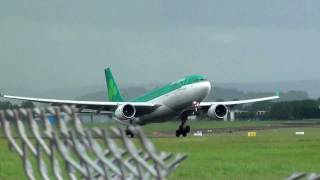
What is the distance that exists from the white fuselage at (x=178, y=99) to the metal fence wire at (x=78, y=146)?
45188mm

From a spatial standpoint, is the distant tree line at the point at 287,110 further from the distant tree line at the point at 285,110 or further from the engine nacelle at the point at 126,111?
the engine nacelle at the point at 126,111

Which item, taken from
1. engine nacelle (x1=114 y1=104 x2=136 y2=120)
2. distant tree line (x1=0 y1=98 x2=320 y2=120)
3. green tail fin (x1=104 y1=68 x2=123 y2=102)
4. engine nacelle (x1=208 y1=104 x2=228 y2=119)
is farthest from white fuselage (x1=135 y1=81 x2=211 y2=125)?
distant tree line (x1=0 y1=98 x2=320 y2=120)

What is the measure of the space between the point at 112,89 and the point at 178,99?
1950 cm

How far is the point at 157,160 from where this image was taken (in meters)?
5.61

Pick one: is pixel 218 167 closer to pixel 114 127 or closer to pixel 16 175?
pixel 16 175

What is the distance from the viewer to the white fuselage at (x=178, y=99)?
51.7 metres

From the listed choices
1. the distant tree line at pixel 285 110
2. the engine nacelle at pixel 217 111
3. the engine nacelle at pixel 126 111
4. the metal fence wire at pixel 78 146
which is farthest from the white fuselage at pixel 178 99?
the distant tree line at pixel 285 110

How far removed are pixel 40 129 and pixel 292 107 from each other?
125m

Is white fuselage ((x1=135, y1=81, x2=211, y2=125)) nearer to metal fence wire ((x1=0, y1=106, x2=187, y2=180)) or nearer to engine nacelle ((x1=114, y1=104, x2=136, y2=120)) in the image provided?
engine nacelle ((x1=114, y1=104, x2=136, y2=120))

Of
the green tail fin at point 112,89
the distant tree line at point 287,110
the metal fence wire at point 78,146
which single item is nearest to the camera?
the metal fence wire at point 78,146

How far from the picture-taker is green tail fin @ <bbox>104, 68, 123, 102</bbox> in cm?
6894

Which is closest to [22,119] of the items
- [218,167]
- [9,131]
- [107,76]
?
[9,131]

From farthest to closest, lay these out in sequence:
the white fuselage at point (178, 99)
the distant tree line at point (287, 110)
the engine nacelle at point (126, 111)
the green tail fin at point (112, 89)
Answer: the distant tree line at point (287, 110) → the green tail fin at point (112, 89) → the engine nacelle at point (126, 111) → the white fuselage at point (178, 99)

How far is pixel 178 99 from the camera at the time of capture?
52438mm
